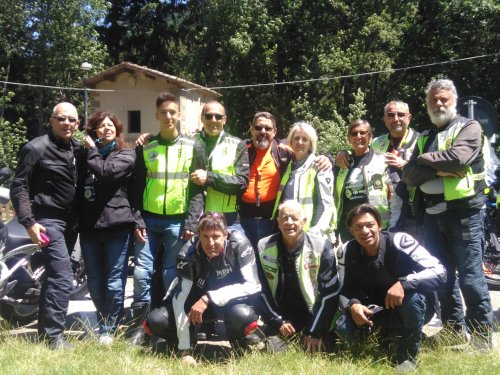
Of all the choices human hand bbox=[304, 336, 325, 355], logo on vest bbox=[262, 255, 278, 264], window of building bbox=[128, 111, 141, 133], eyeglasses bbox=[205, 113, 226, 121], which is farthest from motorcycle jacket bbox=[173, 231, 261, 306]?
window of building bbox=[128, 111, 141, 133]

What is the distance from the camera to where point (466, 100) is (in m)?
7.21

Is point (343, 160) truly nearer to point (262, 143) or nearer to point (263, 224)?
point (262, 143)

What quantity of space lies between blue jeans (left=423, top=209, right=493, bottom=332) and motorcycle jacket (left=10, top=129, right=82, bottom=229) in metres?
2.78

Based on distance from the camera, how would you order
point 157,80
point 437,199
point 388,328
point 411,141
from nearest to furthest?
point 388,328, point 437,199, point 411,141, point 157,80

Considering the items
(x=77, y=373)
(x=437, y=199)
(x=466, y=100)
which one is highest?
(x=466, y=100)

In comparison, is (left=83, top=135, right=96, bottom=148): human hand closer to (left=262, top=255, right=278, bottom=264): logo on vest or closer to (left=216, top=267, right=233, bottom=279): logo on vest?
(left=216, top=267, right=233, bottom=279): logo on vest

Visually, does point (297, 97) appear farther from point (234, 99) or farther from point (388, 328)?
point (388, 328)

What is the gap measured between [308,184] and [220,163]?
0.73 meters

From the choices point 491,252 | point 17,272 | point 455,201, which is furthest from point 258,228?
point 491,252

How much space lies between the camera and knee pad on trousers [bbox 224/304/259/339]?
4008mm

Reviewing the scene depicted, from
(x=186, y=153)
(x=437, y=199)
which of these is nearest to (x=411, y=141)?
(x=437, y=199)

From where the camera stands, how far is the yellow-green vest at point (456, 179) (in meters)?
4.03

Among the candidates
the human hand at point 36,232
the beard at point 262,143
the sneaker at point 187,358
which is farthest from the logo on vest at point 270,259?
the human hand at point 36,232

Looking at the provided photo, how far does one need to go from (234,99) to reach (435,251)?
19514mm
